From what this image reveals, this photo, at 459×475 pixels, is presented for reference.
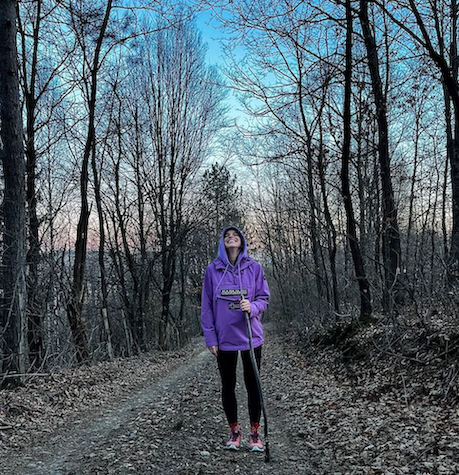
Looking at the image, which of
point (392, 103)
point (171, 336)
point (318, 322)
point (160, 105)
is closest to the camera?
point (392, 103)

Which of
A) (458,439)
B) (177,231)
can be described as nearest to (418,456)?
(458,439)

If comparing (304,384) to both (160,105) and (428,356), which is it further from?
(160,105)

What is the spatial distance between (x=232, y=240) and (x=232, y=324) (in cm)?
83

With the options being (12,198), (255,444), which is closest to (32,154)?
(12,198)

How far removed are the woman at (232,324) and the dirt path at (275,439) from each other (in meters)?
0.40

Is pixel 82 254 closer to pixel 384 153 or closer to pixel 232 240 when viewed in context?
pixel 384 153

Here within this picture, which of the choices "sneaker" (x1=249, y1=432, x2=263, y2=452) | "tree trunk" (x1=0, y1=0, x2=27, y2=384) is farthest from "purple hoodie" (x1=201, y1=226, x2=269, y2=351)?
"tree trunk" (x1=0, y1=0, x2=27, y2=384)

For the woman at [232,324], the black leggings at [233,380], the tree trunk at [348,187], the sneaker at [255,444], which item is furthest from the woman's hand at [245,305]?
the tree trunk at [348,187]

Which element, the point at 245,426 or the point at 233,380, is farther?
Answer: the point at 245,426

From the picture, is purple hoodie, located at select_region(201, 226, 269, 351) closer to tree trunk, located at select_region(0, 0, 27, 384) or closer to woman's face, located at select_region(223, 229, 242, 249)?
woman's face, located at select_region(223, 229, 242, 249)

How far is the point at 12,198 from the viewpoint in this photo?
24.8ft

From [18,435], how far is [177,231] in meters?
13.3

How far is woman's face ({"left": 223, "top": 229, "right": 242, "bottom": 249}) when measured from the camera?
14.1 feet

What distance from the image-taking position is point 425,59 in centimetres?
877
